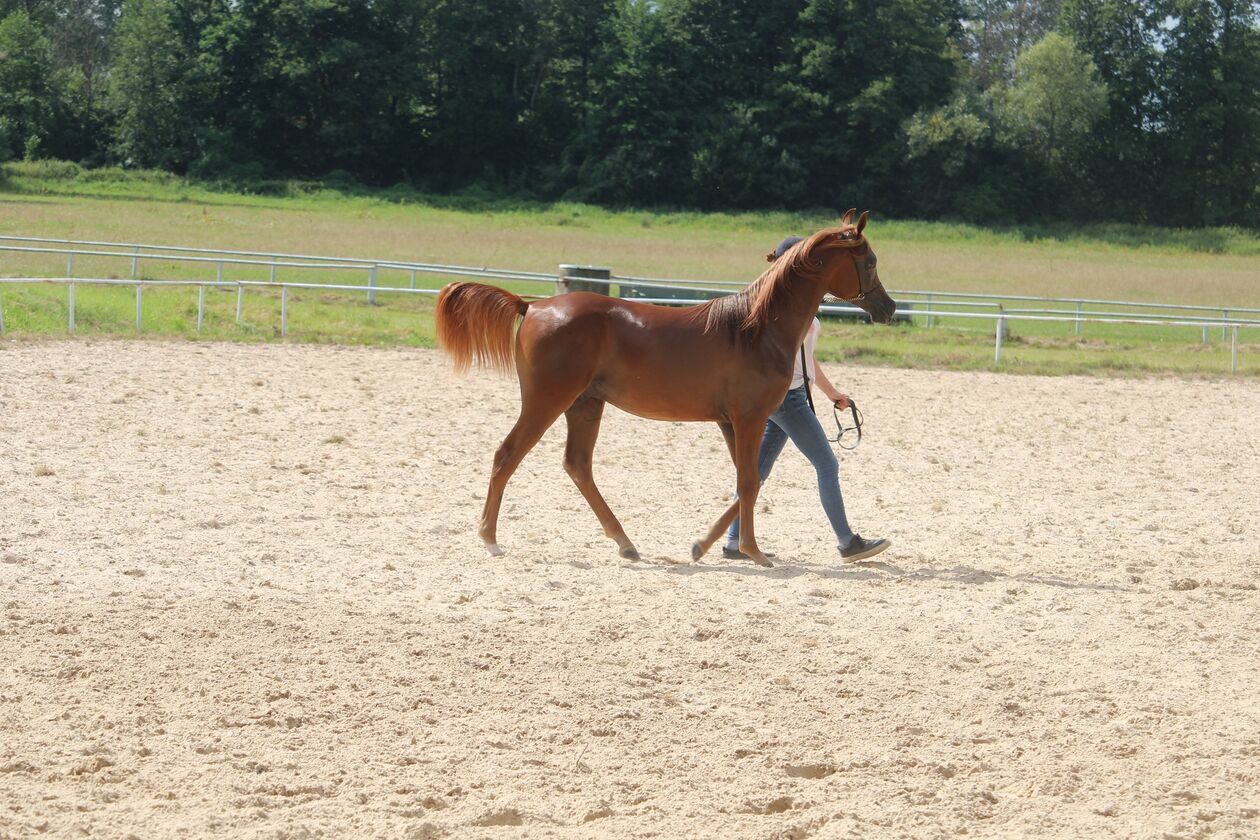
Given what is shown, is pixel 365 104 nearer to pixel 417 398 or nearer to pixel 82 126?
pixel 82 126

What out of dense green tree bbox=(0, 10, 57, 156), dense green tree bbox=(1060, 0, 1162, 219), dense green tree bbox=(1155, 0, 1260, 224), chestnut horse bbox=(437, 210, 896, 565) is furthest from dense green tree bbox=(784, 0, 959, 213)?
chestnut horse bbox=(437, 210, 896, 565)

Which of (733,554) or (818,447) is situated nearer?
(818,447)

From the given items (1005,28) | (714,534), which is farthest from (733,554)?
(1005,28)

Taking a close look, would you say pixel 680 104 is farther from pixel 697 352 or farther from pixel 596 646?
pixel 596 646

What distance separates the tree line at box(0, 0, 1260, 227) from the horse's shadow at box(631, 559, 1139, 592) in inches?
1979

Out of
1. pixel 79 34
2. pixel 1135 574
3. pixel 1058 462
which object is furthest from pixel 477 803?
pixel 79 34

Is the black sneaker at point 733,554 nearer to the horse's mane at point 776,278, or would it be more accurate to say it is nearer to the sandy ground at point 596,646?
the sandy ground at point 596,646

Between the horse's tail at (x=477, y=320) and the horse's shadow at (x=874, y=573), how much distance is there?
4.91 feet

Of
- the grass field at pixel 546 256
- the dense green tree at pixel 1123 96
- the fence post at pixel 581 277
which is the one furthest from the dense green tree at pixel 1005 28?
the fence post at pixel 581 277

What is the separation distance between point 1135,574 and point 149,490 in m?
6.01

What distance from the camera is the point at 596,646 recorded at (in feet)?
19.1

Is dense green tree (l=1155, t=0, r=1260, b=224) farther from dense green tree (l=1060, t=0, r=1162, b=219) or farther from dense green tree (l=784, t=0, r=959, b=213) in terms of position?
dense green tree (l=784, t=0, r=959, b=213)

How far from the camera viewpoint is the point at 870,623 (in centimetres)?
631

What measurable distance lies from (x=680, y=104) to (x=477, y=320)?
180ft
